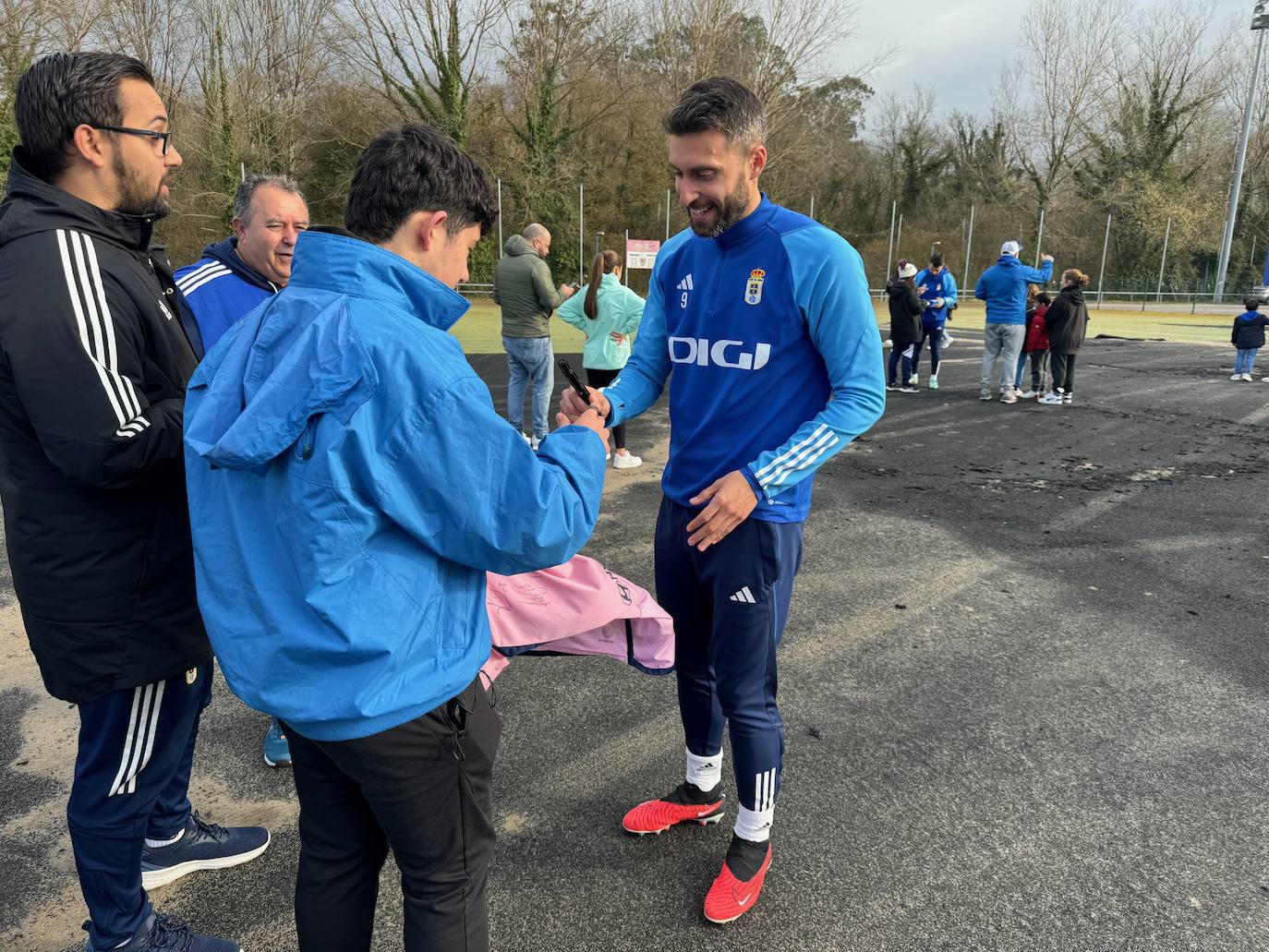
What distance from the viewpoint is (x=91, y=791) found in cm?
195

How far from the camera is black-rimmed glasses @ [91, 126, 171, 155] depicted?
6.18 ft

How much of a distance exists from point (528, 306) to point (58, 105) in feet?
19.3

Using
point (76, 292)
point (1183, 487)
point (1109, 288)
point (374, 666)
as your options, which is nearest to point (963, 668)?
point (374, 666)

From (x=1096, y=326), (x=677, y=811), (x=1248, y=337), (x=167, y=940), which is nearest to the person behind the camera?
(x=167, y=940)

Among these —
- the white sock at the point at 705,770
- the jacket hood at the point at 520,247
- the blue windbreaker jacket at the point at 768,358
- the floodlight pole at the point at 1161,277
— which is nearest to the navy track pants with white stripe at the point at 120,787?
the blue windbreaker jacket at the point at 768,358

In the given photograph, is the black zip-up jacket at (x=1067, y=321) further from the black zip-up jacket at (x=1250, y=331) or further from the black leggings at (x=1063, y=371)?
the black zip-up jacket at (x=1250, y=331)

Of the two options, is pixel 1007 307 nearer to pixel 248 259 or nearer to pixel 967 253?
pixel 248 259

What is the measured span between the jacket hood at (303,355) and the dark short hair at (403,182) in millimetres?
88

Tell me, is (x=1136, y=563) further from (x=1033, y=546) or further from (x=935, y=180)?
(x=935, y=180)

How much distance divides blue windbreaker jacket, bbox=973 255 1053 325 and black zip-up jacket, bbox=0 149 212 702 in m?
10.3

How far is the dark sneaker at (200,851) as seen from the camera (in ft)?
7.92

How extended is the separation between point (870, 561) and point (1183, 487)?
3.64m

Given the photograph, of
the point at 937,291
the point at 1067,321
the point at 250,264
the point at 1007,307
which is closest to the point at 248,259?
the point at 250,264

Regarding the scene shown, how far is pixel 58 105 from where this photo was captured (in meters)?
1.83
